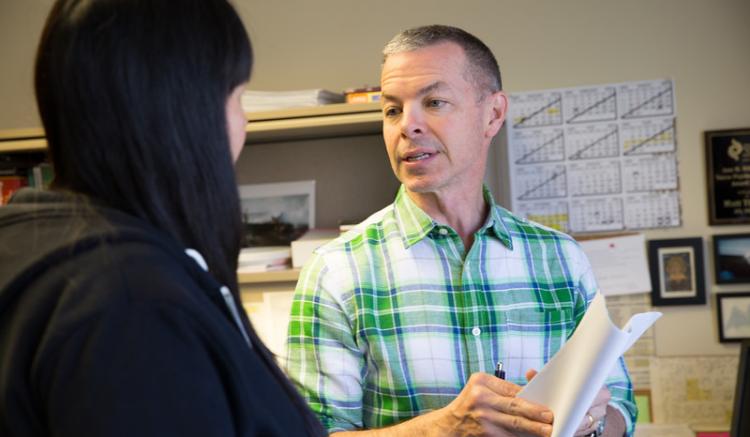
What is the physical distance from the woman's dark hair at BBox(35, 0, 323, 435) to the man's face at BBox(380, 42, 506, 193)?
82 centimetres

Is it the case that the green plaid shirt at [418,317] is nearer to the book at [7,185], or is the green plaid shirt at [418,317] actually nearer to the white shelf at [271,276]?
the white shelf at [271,276]

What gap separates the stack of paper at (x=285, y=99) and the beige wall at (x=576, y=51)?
0.57 ft

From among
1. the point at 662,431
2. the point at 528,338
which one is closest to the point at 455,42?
the point at 528,338

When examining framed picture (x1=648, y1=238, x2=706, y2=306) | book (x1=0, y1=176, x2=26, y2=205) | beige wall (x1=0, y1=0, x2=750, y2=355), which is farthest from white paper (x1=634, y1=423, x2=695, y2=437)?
book (x1=0, y1=176, x2=26, y2=205)

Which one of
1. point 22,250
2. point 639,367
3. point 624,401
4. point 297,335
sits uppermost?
point 22,250

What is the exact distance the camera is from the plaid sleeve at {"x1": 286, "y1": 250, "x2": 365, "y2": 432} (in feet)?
4.57

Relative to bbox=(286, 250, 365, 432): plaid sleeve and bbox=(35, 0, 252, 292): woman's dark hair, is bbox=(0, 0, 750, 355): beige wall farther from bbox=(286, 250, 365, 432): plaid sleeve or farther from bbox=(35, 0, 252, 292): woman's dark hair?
bbox=(35, 0, 252, 292): woman's dark hair

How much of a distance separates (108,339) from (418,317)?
0.93 metres

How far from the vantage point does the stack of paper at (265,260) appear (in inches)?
92.8

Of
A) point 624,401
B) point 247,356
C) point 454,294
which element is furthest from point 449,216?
point 247,356

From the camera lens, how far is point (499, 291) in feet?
4.84

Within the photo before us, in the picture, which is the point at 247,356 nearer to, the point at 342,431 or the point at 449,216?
the point at 342,431

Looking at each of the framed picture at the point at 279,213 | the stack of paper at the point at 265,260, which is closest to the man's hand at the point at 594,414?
the stack of paper at the point at 265,260

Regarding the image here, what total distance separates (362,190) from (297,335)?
114 cm
